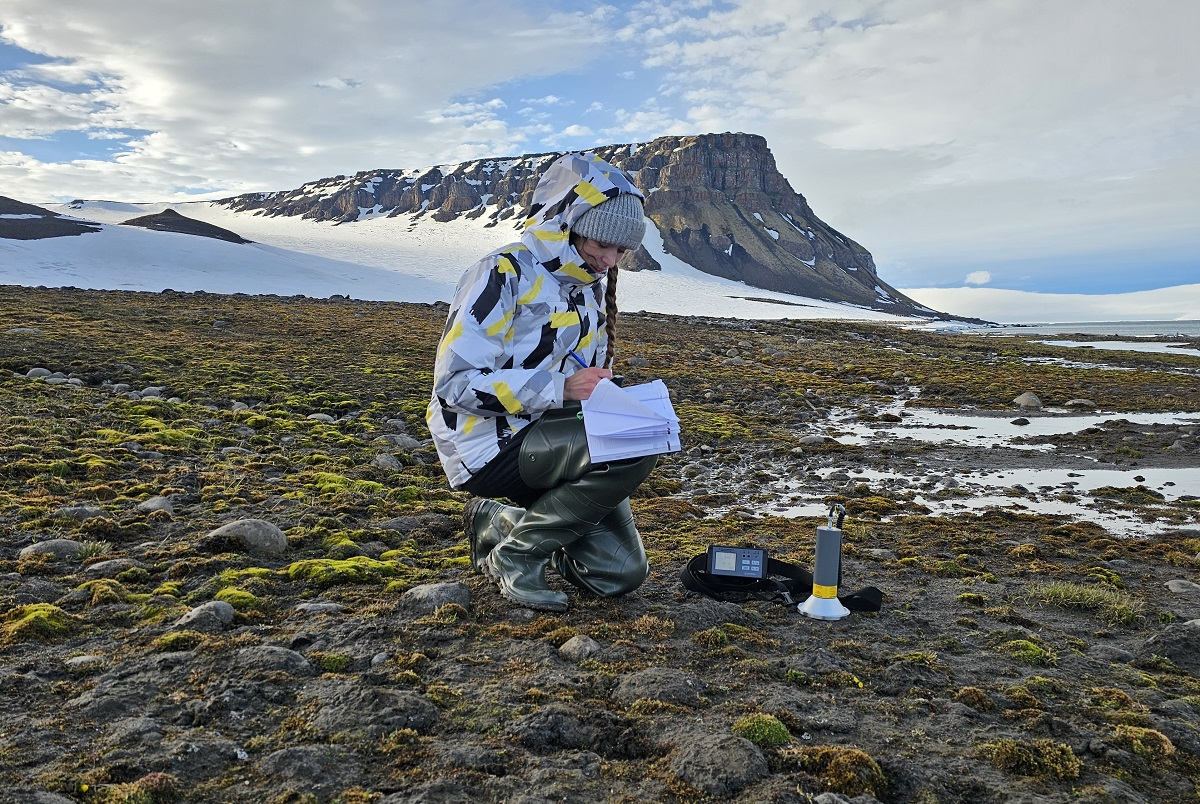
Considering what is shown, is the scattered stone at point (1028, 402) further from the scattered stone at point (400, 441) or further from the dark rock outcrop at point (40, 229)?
the dark rock outcrop at point (40, 229)

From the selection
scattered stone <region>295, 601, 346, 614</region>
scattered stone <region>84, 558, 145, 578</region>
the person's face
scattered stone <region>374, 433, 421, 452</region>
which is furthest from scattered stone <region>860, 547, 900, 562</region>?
scattered stone <region>374, 433, 421, 452</region>

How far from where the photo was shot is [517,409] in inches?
172

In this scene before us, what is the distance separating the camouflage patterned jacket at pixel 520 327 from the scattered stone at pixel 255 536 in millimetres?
1913

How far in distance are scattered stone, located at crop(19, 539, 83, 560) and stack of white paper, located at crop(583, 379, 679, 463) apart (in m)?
3.96

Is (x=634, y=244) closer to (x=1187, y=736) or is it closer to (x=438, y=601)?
(x=438, y=601)

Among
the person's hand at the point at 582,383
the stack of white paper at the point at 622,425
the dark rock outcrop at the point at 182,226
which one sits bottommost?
the stack of white paper at the point at 622,425

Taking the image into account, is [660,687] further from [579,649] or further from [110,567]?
[110,567]

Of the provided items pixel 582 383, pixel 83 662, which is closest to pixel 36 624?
pixel 83 662

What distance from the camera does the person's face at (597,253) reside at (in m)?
4.62

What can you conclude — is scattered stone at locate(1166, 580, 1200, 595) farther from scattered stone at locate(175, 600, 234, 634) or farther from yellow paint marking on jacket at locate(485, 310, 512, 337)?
scattered stone at locate(175, 600, 234, 634)

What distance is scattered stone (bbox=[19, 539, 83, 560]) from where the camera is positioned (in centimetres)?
518

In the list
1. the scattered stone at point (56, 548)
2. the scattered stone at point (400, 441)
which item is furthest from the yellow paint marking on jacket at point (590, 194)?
the scattered stone at point (400, 441)

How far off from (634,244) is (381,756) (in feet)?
11.0

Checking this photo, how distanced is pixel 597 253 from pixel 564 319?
467 millimetres
